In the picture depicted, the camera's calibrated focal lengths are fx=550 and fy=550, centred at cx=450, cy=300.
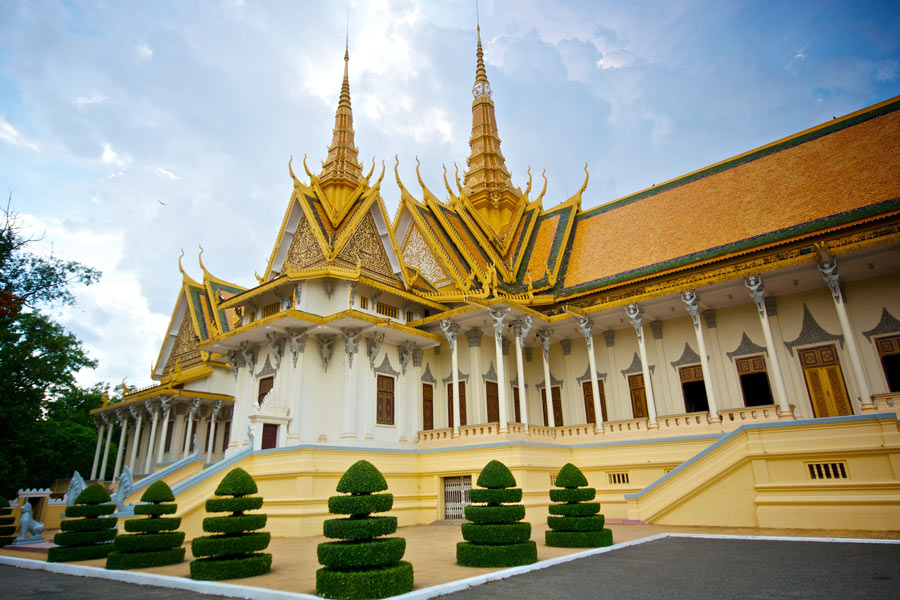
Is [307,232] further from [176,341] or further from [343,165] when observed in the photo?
[176,341]

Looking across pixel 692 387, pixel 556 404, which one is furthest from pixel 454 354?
pixel 692 387

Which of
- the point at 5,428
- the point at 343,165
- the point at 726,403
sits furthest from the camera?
the point at 343,165

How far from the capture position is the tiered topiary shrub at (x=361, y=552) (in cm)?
518

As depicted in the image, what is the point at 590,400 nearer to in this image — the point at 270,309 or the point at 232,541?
the point at 270,309

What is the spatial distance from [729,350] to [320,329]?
1134cm

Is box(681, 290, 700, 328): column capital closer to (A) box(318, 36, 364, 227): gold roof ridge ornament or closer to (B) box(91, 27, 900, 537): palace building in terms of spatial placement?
(B) box(91, 27, 900, 537): palace building

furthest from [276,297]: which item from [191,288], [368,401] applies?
[191,288]

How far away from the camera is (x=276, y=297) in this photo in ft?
55.0

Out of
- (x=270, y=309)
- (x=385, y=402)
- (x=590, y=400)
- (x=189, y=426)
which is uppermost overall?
(x=270, y=309)

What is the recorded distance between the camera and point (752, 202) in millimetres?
16281

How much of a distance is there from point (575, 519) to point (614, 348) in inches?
386

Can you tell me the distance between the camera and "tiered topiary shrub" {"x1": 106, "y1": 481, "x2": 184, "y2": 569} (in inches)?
296

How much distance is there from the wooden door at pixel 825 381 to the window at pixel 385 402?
10.9 meters

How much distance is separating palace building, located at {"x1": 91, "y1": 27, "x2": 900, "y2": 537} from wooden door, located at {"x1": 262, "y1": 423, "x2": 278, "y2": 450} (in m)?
0.05
